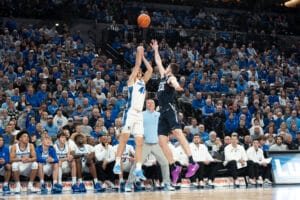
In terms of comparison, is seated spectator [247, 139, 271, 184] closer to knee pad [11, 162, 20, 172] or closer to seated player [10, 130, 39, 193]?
seated player [10, 130, 39, 193]

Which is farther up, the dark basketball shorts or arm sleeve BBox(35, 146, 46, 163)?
the dark basketball shorts

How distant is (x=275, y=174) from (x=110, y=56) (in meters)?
9.76

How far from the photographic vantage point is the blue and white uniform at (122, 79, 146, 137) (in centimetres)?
1133

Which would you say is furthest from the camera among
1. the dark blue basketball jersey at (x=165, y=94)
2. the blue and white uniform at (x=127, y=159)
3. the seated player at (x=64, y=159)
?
the blue and white uniform at (x=127, y=159)

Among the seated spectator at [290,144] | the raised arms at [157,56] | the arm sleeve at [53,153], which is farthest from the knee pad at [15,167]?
the seated spectator at [290,144]

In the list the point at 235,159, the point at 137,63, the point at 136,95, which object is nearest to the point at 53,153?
the point at 136,95

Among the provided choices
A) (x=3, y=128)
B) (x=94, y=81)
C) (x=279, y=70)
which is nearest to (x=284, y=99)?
(x=279, y=70)

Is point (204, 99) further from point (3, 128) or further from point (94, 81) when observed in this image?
point (3, 128)

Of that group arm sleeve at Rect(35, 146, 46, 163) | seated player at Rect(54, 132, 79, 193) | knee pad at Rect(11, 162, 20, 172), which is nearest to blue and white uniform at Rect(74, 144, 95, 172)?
seated player at Rect(54, 132, 79, 193)

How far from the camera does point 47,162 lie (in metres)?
14.1

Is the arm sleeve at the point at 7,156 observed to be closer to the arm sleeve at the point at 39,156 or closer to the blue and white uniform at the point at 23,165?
the blue and white uniform at the point at 23,165

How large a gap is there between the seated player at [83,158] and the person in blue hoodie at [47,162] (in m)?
0.58

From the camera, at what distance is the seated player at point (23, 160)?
13883 millimetres

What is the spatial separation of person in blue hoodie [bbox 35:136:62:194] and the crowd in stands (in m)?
0.13
